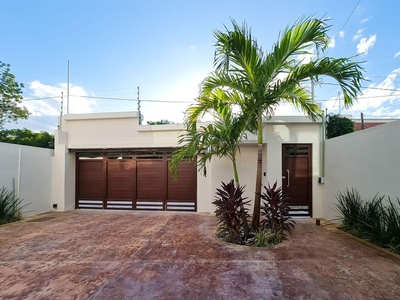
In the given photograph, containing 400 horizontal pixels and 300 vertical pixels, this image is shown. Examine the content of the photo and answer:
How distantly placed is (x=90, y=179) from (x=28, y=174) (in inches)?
74.4

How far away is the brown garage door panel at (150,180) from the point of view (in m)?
7.80

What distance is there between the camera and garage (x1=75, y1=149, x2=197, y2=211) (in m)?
7.68

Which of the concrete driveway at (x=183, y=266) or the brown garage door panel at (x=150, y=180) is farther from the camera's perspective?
the brown garage door panel at (x=150, y=180)

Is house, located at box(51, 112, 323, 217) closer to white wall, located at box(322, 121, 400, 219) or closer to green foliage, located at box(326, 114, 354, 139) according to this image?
white wall, located at box(322, 121, 400, 219)

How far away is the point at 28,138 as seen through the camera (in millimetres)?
16750

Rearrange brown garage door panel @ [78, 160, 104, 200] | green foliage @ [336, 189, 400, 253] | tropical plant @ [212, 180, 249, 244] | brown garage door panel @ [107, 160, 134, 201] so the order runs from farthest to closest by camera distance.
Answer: brown garage door panel @ [78, 160, 104, 200] < brown garage door panel @ [107, 160, 134, 201] < tropical plant @ [212, 180, 249, 244] < green foliage @ [336, 189, 400, 253]

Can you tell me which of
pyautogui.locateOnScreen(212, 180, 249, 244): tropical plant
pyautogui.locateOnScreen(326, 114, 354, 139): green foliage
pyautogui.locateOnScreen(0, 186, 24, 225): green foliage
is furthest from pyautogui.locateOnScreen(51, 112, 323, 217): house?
pyautogui.locateOnScreen(212, 180, 249, 244): tropical plant

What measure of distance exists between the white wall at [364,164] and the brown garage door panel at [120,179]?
257 inches

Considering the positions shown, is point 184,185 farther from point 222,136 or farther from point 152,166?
point 222,136

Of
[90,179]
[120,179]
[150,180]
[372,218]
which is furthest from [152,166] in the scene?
[372,218]

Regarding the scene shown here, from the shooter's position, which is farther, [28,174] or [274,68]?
[28,174]

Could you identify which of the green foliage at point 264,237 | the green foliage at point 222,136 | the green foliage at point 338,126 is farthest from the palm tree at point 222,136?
the green foliage at point 338,126

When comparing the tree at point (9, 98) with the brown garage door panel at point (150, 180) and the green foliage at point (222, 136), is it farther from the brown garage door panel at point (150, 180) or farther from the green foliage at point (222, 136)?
the green foliage at point (222, 136)

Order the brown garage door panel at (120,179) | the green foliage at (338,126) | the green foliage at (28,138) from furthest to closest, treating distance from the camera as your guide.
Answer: the green foliage at (28,138)
the brown garage door panel at (120,179)
the green foliage at (338,126)
